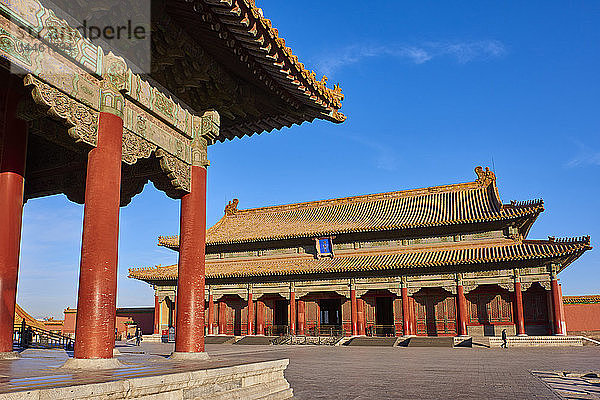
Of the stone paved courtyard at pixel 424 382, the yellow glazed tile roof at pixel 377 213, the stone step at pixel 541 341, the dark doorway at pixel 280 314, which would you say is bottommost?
the stone step at pixel 541 341

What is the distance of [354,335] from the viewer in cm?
3353

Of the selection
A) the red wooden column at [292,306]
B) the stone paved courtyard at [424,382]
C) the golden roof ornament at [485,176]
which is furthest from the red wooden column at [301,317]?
the stone paved courtyard at [424,382]

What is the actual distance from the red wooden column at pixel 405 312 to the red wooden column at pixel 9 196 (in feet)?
89.5

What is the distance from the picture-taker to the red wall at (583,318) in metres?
36.0

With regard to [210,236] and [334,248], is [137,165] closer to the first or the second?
[334,248]

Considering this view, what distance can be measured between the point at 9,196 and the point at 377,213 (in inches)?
1297

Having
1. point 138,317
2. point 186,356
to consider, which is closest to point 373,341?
point 138,317

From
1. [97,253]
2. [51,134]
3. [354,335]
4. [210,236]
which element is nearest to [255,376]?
[97,253]

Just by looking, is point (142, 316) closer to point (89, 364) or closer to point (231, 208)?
point (231, 208)

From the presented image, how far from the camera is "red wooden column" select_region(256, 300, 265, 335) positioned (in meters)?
36.5

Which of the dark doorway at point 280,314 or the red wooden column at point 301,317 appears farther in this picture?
the dark doorway at point 280,314

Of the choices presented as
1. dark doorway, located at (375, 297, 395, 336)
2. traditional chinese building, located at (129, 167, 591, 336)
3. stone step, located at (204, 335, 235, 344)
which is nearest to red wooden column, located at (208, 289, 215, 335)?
traditional chinese building, located at (129, 167, 591, 336)

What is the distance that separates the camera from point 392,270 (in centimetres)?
3309

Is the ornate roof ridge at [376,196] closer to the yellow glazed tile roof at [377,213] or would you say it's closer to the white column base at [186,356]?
the yellow glazed tile roof at [377,213]
